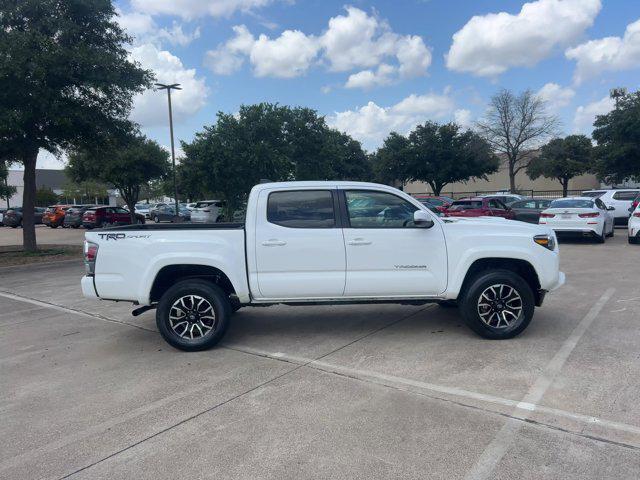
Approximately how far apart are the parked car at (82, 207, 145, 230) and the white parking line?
90.5ft

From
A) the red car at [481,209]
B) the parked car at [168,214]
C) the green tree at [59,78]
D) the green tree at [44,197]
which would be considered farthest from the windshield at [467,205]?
the green tree at [44,197]

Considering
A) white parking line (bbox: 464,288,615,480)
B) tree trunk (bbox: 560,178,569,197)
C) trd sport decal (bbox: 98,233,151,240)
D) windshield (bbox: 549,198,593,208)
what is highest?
tree trunk (bbox: 560,178,569,197)

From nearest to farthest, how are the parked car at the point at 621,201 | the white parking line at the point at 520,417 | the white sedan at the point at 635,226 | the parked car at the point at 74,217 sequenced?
the white parking line at the point at 520,417
the white sedan at the point at 635,226
the parked car at the point at 621,201
the parked car at the point at 74,217

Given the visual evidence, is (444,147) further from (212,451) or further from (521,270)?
(212,451)

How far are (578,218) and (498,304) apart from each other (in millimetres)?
10737

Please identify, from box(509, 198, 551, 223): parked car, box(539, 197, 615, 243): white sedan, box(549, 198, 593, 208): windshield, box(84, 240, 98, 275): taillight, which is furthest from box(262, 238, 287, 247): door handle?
box(509, 198, 551, 223): parked car

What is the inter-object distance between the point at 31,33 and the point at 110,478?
12881mm

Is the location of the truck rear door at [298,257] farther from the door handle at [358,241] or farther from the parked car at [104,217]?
the parked car at [104,217]

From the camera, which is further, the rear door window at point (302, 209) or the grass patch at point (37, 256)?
the grass patch at point (37, 256)

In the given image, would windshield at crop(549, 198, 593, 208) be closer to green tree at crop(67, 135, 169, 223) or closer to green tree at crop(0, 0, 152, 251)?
green tree at crop(0, 0, 152, 251)

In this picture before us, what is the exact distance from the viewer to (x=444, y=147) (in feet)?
146

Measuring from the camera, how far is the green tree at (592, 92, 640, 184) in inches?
1128

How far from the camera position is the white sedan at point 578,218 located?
47.3ft

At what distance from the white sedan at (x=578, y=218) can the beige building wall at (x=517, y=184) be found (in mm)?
51671
